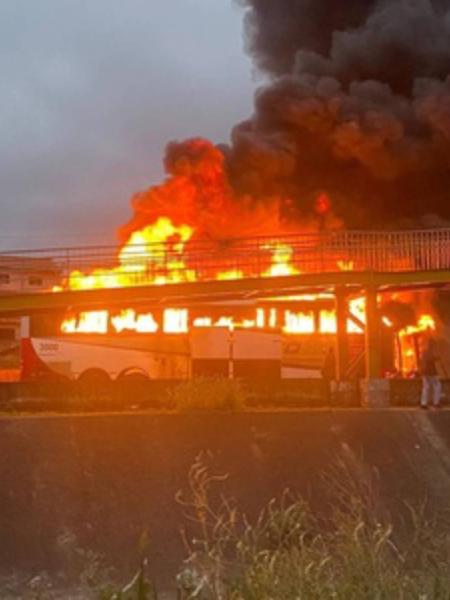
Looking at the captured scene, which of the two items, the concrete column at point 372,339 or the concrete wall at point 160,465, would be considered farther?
the concrete column at point 372,339

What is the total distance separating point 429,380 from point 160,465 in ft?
21.5

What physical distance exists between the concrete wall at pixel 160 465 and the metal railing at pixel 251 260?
338 inches

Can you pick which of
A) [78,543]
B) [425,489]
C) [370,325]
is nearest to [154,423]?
[78,543]

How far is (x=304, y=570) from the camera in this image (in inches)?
159

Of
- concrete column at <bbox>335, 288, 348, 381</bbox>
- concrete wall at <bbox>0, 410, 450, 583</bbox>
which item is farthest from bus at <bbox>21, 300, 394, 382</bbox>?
concrete wall at <bbox>0, 410, 450, 583</bbox>

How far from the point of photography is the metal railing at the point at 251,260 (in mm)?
23219

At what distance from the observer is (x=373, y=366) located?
18.9 metres

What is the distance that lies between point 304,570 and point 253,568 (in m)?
0.25

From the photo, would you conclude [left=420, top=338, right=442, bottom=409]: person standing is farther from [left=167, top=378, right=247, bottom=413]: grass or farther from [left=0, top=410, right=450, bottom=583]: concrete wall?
[left=167, top=378, right=247, bottom=413]: grass

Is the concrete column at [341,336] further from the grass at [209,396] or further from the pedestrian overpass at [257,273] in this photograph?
the grass at [209,396]

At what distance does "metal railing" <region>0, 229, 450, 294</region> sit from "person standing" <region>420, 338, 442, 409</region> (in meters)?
5.91

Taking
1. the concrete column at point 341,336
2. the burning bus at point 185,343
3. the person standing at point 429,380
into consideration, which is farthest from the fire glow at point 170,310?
the person standing at point 429,380

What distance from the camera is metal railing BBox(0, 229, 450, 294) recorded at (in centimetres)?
2322

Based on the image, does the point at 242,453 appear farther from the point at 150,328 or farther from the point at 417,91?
the point at 417,91
